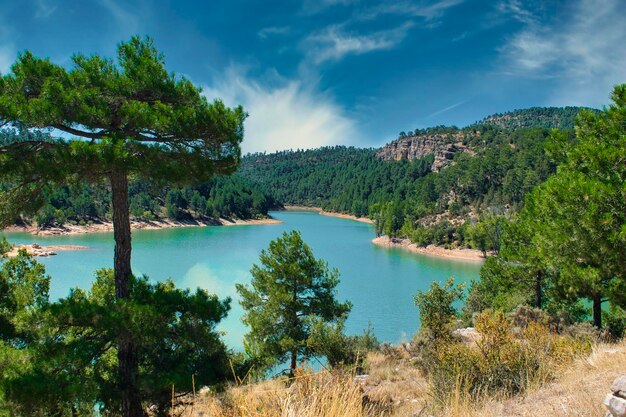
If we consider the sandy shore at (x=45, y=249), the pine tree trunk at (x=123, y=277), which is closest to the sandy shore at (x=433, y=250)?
the sandy shore at (x=45, y=249)

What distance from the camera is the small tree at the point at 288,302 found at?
12.3 metres

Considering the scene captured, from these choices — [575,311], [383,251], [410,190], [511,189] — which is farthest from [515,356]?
[410,190]

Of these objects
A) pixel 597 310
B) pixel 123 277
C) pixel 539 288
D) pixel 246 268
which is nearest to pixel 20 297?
pixel 123 277

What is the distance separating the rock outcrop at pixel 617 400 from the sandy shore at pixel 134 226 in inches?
2775

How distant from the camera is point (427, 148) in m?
143

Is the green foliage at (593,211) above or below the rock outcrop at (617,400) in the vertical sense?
above

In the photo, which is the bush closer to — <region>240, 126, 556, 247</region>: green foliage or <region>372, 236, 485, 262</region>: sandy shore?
<region>240, 126, 556, 247</region>: green foliage

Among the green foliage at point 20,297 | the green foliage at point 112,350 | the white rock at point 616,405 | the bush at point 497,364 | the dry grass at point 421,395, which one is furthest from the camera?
the green foliage at point 20,297

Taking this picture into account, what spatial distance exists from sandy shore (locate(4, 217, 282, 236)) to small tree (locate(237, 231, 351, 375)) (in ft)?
197

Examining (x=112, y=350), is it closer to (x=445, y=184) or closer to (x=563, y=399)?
(x=563, y=399)

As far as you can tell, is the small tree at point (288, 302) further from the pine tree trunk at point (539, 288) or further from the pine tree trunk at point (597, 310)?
the pine tree trunk at point (597, 310)

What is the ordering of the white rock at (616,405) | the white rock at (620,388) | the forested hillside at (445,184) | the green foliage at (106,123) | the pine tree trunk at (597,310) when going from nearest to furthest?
the white rock at (616,405) → the white rock at (620,388) → the green foliage at (106,123) → the pine tree trunk at (597,310) → the forested hillside at (445,184)

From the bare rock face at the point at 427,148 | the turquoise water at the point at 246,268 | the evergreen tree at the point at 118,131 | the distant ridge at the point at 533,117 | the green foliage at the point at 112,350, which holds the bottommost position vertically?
the turquoise water at the point at 246,268

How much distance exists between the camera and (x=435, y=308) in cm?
1284
